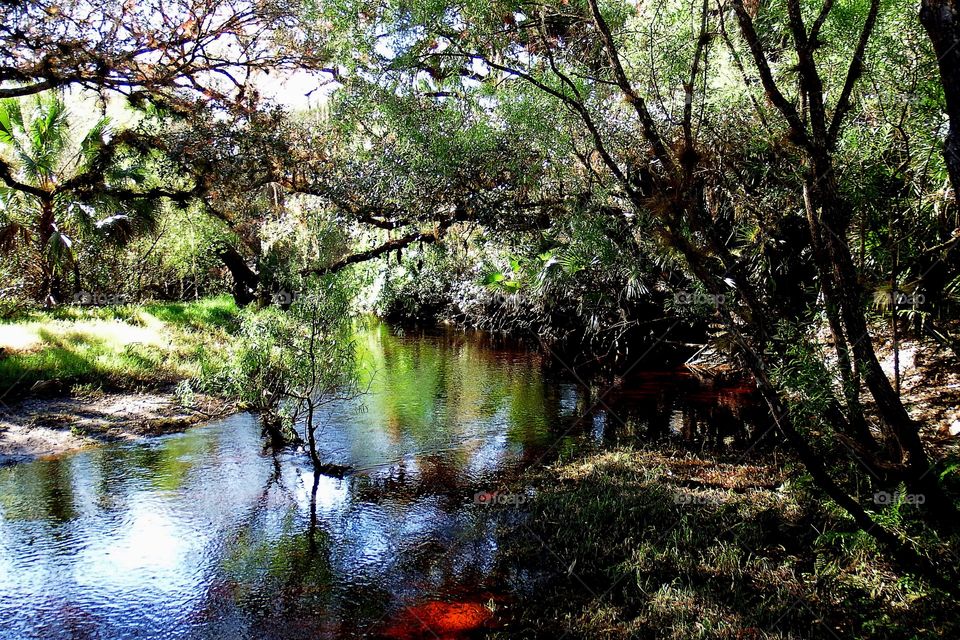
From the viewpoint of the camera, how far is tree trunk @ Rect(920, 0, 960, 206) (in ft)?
10.9

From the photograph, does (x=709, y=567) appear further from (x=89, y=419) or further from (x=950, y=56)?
(x=89, y=419)

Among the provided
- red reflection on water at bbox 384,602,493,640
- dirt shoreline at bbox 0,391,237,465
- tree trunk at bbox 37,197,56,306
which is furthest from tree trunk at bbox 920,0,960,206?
tree trunk at bbox 37,197,56,306

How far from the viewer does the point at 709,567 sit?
4898 mm

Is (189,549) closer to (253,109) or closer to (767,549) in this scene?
(767,549)

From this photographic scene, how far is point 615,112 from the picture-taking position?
8789 millimetres

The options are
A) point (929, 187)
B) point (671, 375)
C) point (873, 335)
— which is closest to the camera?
point (929, 187)

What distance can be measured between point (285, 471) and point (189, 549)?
1990 mm

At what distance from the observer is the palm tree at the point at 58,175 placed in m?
12.1

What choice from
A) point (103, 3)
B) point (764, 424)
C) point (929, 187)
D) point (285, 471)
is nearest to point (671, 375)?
point (764, 424)

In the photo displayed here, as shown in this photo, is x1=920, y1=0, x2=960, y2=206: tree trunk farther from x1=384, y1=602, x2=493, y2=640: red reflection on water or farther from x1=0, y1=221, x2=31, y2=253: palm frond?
x1=0, y1=221, x2=31, y2=253: palm frond

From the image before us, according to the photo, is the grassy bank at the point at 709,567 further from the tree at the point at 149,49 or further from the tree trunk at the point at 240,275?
the tree trunk at the point at 240,275

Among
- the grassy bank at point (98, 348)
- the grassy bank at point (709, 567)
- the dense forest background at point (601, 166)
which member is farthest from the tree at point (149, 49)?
the grassy bank at point (709, 567)

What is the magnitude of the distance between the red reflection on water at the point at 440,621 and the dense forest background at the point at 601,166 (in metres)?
2.48

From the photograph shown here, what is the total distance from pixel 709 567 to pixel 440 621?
202cm
